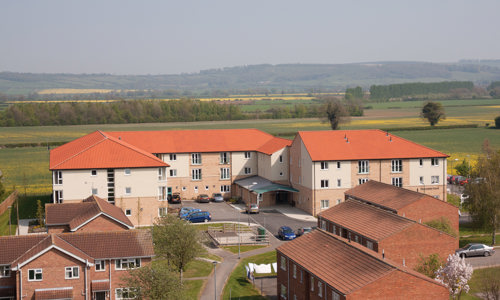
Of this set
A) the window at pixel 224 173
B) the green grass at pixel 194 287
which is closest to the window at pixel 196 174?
the window at pixel 224 173

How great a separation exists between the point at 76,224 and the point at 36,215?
750 inches

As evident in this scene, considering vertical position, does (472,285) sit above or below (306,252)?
below

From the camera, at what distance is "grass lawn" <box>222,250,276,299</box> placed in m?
40.0

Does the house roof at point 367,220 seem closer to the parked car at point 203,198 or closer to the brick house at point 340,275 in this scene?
the brick house at point 340,275

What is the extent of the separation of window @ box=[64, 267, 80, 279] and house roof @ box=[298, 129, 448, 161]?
108ft

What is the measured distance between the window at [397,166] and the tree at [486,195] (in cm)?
1369

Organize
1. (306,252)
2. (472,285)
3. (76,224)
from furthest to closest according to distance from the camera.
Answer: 1. (76,224)
2. (472,285)
3. (306,252)

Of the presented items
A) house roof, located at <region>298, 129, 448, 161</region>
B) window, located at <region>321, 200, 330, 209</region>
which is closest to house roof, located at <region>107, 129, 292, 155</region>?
house roof, located at <region>298, 129, 448, 161</region>

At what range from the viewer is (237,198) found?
237 ft

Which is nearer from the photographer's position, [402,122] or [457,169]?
[457,169]

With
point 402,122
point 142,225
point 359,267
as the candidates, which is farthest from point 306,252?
point 402,122

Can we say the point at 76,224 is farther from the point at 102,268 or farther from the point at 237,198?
the point at 237,198

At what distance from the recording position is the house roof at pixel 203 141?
72.2 metres

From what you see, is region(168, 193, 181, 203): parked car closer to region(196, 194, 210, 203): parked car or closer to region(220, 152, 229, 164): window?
region(196, 194, 210, 203): parked car
